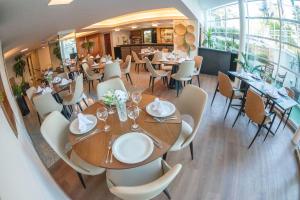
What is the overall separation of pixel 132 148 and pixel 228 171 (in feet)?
5.19

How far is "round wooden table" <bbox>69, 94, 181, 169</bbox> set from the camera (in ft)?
6.17

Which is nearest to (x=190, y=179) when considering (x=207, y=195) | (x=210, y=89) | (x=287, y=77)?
(x=207, y=195)

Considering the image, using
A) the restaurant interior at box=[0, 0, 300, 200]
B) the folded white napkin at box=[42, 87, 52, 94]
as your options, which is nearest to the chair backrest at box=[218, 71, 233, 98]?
the restaurant interior at box=[0, 0, 300, 200]

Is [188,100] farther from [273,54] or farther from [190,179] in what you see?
[273,54]

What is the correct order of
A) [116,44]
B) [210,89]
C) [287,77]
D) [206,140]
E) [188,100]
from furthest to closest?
[116,44] → [210,89] → [287,77] → [206,140] → [188,100]

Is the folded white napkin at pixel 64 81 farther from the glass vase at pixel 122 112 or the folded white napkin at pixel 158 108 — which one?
the folded white napkin at pixel 158 108

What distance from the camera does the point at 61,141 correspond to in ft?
7.97

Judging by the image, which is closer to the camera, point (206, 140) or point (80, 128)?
point (80, 128)

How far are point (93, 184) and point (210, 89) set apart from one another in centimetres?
423

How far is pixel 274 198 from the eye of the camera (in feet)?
7.94

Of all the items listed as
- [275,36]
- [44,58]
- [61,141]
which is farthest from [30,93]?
[44,58]

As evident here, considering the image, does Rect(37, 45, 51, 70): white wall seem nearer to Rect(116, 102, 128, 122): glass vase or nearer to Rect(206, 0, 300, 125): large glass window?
Rect(206, 0, 300, 125): large glass window

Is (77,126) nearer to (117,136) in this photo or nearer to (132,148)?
(117,136)

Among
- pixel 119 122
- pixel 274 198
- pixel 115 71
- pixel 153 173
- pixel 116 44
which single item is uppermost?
pixel 116 44
